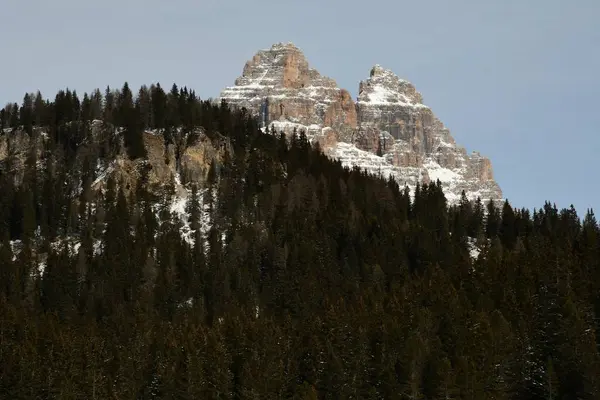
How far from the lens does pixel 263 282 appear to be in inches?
5792

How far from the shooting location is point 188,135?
188625mm

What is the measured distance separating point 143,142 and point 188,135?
9.98m

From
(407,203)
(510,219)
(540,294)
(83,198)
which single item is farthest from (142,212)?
(540,294)

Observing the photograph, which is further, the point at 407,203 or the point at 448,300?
the point at 407,203

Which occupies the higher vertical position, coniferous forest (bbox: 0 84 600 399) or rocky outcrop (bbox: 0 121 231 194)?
rocky outcrop (bbox: 0 121 231 194)

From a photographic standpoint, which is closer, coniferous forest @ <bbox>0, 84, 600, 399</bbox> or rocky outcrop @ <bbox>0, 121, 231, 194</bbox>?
coniferous forest @ <bbox>0, 84, 600, 399</bbox>

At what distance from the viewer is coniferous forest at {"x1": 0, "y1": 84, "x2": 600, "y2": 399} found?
8950 centimetres

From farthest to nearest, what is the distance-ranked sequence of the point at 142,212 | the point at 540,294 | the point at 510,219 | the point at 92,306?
the point at 510,219 < the point at 142,212 < the point at 92,306 < the point at 540,294

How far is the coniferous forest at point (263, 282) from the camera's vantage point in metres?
89.5

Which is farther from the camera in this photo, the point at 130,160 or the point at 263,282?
the point at 130,160

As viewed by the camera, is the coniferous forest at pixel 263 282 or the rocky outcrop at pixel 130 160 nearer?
the coniferous forest at pixel 263 282

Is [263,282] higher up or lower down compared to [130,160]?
lower down

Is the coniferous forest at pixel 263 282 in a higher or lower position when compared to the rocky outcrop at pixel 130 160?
lower

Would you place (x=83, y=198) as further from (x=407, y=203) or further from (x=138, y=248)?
(x=407, y=203)
